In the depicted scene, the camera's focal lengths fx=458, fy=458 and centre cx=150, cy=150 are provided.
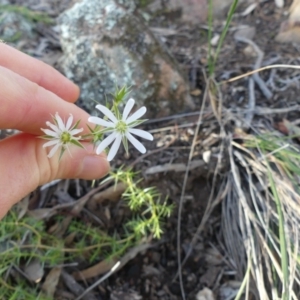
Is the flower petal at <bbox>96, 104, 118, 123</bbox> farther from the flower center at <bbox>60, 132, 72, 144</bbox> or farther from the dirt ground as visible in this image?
the dirt ground

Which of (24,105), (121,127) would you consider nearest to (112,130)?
(121,127)

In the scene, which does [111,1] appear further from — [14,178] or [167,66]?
[14,178]

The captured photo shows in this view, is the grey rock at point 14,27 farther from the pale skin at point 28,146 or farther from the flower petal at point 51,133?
the flower petal at point 51,133

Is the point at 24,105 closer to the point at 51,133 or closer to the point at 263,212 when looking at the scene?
the point at 51,133

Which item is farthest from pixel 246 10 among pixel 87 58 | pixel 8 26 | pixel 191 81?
pixel 8 26

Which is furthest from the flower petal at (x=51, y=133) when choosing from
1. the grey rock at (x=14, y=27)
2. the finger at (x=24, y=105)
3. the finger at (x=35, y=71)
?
the grey rock at (x=14, y=27)
